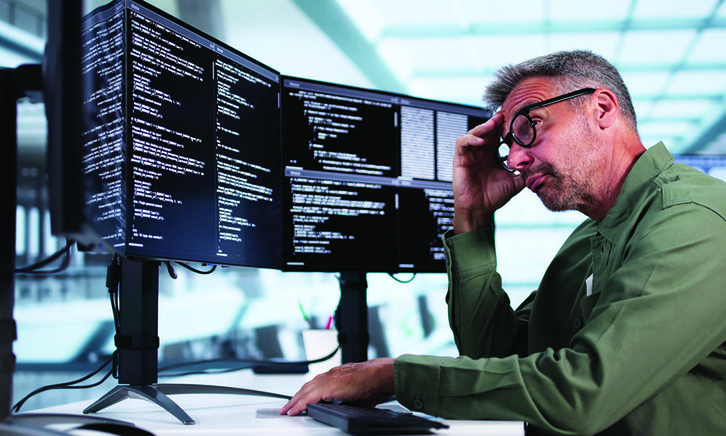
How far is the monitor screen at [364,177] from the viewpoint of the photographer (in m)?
1.43

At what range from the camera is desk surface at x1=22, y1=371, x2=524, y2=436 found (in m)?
0.83

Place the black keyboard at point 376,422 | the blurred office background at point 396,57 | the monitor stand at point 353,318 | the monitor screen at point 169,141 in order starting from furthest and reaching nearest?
the blurred office background at point 396,57
the monitor stand at point 353,318
the monitor screen at point 169,141
the black keyboard at point 376,422

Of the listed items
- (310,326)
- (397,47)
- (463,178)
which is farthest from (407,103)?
(397,47)

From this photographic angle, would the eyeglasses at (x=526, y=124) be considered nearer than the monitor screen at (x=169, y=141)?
No

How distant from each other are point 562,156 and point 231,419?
0.76 metres

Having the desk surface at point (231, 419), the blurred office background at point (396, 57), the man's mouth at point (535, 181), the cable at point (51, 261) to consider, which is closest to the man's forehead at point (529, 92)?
the man's mouth at point (535, 181)

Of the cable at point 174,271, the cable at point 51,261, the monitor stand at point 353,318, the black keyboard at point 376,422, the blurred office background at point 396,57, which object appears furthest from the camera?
the blurred office background at point 396,57

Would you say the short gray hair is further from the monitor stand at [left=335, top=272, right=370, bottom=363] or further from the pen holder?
the pen holder

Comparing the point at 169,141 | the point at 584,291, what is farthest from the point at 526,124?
the point at 169,141

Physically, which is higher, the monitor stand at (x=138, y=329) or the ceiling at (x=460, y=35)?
the ceiling at (x=460, y=35)

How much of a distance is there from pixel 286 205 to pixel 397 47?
4796 millimetres

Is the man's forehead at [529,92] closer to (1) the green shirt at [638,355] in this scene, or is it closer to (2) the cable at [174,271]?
(1) the green shirt at [638,355]

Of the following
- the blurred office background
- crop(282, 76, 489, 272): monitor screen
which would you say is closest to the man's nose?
crop(282, 76, 489, 272): monitor screen

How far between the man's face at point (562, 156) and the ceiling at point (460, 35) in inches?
126
